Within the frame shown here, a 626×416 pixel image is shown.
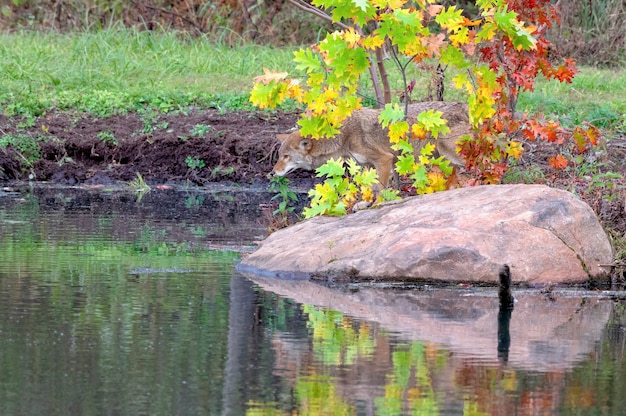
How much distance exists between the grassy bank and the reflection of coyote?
12.6 ft

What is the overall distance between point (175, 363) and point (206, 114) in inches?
401

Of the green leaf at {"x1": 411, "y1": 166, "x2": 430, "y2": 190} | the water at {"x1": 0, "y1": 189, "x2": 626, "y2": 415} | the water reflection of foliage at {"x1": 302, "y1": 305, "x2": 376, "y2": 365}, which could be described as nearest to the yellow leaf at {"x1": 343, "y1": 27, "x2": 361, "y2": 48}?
the green leaf at {"x1": 411, "y1": 166, "x2": 430, "y2": 190}

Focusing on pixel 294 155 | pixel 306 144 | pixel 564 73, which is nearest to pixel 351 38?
pixel 564 73

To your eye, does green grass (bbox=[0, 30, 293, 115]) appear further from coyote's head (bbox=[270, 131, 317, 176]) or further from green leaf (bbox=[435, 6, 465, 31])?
green leaf (bbox=[435, 6, 465, 31])

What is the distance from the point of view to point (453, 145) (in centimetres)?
1178

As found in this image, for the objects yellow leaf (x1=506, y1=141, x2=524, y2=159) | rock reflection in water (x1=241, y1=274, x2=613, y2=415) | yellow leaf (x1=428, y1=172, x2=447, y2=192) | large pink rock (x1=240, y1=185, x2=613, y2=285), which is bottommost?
rock reflection in water (x1=241, y1=274, x2=613, y2=415)

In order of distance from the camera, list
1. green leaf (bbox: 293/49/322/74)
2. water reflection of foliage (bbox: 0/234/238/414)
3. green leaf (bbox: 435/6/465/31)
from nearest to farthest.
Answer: water reflection of foliage (bbox: 0/234/238/414)
green leaf (bbox: 293/49/322/74)
green leaf (bbox: 435/6/465/31)

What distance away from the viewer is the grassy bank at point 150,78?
16328 mm

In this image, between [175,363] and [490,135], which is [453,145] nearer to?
[490,135]

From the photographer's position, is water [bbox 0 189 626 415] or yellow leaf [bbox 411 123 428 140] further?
yellow leaf [bbox 411 123 428 140]

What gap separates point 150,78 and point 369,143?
6.52m

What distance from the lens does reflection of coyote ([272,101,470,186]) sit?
1184cm

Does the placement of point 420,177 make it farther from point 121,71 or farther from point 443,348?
point 121,71

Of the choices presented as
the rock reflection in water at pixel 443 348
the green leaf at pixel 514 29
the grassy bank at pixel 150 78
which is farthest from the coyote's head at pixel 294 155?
the grassy bank at pixel 150 78
